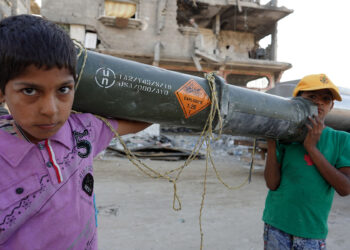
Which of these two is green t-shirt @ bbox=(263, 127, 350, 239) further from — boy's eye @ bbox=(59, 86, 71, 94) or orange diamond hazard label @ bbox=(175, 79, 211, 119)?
boy's eye @ bbox=(59, 86, 71, 94)

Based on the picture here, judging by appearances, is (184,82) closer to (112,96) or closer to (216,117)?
(216,117)

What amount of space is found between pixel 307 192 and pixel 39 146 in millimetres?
1514

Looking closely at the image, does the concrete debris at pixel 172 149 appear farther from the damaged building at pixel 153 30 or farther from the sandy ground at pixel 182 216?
the damaged building at pixel 153 30

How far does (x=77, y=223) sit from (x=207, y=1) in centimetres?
1443

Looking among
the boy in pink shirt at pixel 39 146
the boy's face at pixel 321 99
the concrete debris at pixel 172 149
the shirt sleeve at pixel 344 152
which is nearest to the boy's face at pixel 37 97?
the boy in pink shirt at pixel 39 146

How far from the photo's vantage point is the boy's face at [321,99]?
1577 mm

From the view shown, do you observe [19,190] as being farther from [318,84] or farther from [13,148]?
[318,84]

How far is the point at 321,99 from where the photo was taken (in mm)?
1589

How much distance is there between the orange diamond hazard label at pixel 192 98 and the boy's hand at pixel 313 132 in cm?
69

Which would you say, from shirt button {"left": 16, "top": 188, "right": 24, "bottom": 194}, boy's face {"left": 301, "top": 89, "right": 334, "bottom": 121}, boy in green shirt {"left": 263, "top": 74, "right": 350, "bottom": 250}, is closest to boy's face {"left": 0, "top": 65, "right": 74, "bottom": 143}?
shirt button {"left": 16, "top": 188, "right": 24, "bottom": 194}

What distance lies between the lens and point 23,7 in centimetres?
1043

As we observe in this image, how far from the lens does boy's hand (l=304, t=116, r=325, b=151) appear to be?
1474 mm

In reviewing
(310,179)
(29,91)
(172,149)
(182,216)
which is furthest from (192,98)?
(172,149)

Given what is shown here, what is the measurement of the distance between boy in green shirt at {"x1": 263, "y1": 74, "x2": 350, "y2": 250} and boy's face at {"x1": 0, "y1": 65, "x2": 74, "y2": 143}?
1.36m
